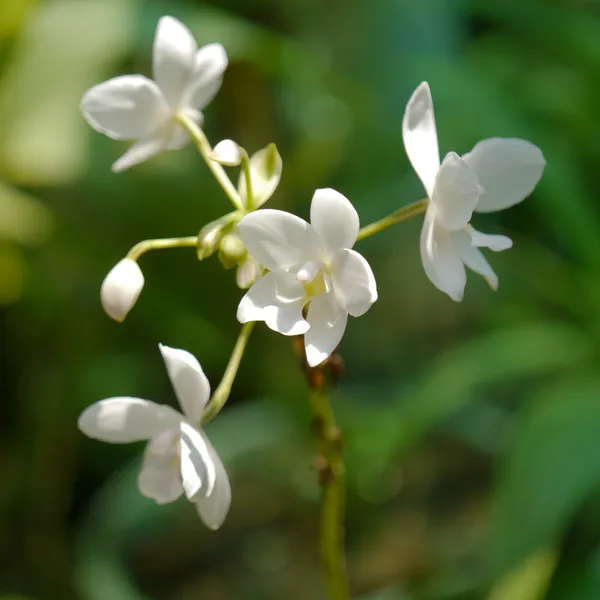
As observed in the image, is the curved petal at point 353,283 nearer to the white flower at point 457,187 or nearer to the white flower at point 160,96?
the white flower at point 457,187

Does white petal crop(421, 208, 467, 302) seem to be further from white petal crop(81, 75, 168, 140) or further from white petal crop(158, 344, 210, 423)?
white petal crop(81, 75, 168, 140)

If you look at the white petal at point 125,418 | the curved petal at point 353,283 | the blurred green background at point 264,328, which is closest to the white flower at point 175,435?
the white petal at point 125,418

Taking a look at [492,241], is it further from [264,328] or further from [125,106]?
[264,328]

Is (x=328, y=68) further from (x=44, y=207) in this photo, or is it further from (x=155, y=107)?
(x=155, y=107)

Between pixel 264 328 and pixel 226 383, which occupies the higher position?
pixel 226 383

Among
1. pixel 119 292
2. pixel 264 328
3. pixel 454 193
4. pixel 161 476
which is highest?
pixel 454 193

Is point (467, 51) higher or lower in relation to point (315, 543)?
higher

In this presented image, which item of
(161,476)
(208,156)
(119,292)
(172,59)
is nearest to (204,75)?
(172,59)

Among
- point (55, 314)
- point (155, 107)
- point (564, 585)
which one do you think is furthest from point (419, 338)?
point (155, 107)
